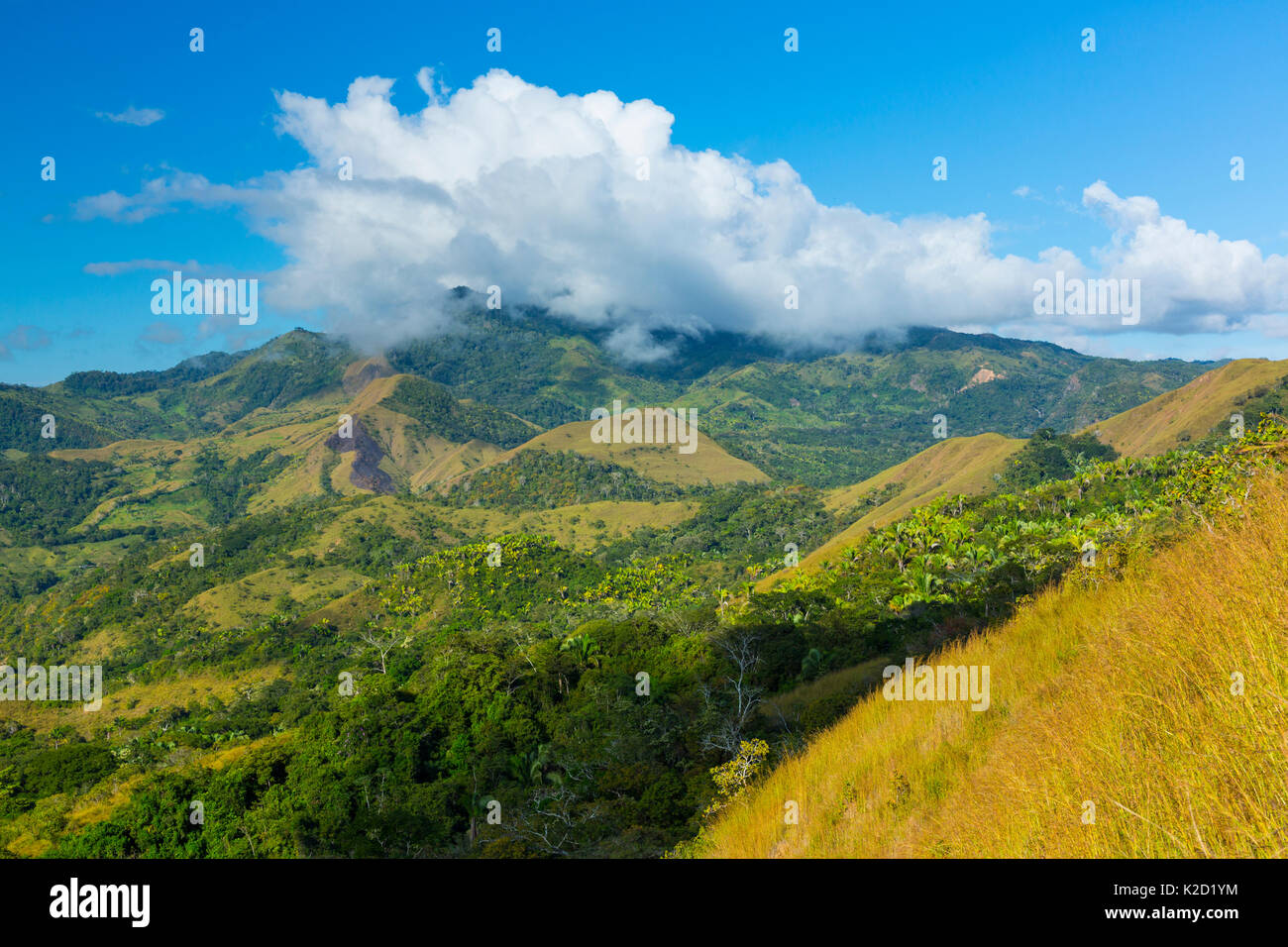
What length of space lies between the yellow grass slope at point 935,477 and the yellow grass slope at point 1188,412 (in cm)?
2237

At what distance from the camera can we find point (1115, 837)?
12.8 ft

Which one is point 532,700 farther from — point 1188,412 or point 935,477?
point 1188,412

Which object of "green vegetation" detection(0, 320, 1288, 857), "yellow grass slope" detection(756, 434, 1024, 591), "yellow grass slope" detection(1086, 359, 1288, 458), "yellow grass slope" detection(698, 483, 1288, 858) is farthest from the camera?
"yellow grass slope" detection(1086, 359, 1288, 458)

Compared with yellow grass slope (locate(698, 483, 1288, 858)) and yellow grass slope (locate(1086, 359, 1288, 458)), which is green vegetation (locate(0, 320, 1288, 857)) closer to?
yellow grass slope (locate(698, 483, 1288, 858))

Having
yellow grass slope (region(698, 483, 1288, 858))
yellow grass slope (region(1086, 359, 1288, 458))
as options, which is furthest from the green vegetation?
yellow grass slope (region(1086, 359, 1288, 458))

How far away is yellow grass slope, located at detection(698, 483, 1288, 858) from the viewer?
12.7 ft

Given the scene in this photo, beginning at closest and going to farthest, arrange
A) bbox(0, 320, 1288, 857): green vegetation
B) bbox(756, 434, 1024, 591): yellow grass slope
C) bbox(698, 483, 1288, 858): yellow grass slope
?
1. bbox(698, 483, 1288, 858): yellow grass slope
2. bbox(0, 320, 1288, 857): green vegetation
3. bbox(756, 434, 1024, 591): yellow grass slope

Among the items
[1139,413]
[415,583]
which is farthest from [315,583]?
[1139,413]

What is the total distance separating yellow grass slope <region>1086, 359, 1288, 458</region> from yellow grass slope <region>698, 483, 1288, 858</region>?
15524cm

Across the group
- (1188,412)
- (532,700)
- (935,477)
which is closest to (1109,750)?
(532,700)

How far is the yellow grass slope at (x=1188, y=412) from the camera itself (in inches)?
5384

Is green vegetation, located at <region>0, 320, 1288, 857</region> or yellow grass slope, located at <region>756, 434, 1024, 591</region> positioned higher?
yellow grass slope, located at <region>756, 434, 1024, 591</region>

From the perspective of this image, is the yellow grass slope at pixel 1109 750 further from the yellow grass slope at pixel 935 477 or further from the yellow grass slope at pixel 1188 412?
the yellow grass slope at pixel 1188 412
